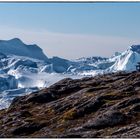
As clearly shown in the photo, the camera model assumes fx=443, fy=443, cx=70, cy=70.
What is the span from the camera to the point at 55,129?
50.3 metres

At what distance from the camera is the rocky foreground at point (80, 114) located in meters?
45.5

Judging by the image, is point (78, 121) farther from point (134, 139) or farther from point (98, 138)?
point (134, 139)

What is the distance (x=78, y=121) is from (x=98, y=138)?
1229 cm

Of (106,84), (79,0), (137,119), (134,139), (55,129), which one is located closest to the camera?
(134,139)

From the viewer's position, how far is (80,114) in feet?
186

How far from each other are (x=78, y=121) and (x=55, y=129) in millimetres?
3353

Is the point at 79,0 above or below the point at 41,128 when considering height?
above

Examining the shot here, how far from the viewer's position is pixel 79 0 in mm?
39688

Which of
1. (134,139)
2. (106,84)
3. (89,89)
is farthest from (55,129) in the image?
(106,84)

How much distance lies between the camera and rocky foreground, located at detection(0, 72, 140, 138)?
149ft

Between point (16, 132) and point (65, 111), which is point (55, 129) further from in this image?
point (65, 111)

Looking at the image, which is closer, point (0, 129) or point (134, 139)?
point (134, 139)

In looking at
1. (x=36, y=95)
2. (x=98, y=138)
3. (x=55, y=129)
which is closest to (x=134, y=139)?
(x=98, y=138)

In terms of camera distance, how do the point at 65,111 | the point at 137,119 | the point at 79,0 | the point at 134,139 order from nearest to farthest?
the point at 134,139
the point at 79,0
the point at 137,119
the point at 65,111
